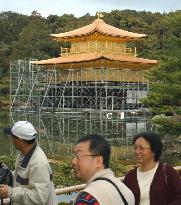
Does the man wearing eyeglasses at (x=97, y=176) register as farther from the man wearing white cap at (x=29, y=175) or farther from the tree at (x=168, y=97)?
the tree at (x=168, y=97)

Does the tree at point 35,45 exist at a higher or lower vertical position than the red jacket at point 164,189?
higher

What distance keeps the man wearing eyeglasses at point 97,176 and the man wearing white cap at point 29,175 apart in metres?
0.61

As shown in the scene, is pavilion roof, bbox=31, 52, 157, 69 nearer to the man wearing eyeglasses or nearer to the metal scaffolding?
the metal scaffolding

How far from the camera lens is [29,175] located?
2.84 meters

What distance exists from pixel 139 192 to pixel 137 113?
65.6 ft

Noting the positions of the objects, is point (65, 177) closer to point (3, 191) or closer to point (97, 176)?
point (3, 191)

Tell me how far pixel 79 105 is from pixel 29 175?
905 inches

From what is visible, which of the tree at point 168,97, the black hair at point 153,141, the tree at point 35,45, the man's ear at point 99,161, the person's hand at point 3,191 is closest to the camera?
the man's ear at point 99,161

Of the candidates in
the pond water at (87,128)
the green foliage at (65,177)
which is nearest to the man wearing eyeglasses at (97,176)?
the green foliage at (65,177)

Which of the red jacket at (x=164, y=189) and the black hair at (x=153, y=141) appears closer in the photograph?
the red jacket at (x=164, y=189)

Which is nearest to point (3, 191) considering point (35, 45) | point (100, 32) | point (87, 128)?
point (87, 128)

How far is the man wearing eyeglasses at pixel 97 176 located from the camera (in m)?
2.05

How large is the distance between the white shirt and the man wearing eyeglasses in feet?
3.01

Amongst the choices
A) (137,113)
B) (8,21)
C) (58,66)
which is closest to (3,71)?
(8,21)
